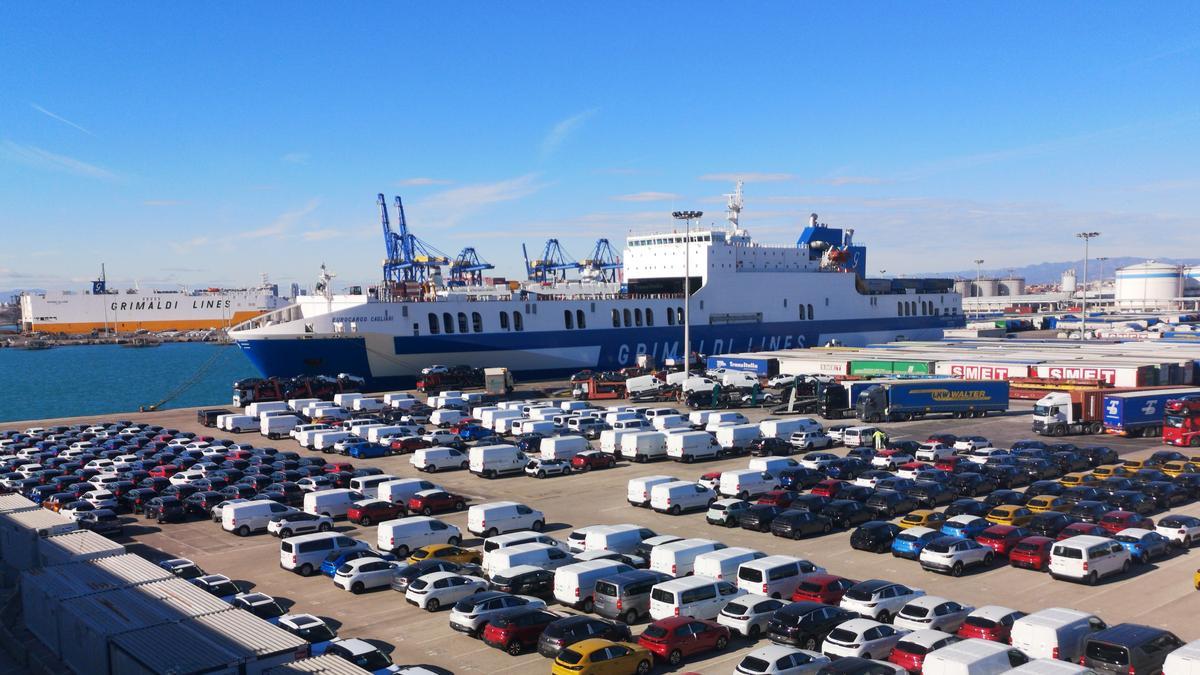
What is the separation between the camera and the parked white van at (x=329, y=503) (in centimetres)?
2709

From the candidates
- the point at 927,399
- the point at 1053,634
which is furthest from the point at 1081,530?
the point at 927,399

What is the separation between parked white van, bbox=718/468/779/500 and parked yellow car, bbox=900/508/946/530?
17.4 ft

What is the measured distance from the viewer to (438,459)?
3438 cm

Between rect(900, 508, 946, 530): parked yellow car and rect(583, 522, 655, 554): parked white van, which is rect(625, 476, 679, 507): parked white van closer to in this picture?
rect(583, 522, 655, 554): parked white van

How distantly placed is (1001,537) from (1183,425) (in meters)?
21.6

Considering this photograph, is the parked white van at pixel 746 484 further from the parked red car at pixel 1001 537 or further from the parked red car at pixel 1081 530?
the parked red car at pixel 1081 530

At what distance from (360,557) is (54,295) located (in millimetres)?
202794

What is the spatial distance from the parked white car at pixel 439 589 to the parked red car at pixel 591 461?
15398 millimetres

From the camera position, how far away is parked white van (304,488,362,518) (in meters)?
27.1

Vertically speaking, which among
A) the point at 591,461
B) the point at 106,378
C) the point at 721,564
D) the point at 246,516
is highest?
the point at 721,564

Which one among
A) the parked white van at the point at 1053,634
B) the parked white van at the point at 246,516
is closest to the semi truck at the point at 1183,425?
the parked white van at the point at 1053,634

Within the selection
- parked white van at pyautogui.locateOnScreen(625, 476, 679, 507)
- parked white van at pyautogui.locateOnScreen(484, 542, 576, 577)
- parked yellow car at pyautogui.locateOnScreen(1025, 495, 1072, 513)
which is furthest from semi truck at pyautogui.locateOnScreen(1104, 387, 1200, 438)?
parked white van at pyautogui.locateOnScreen(484, 542, 576, 577)

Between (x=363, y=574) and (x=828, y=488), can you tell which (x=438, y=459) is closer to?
(x=363, y=574)

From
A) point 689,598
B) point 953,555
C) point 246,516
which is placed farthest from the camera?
point 246,516
